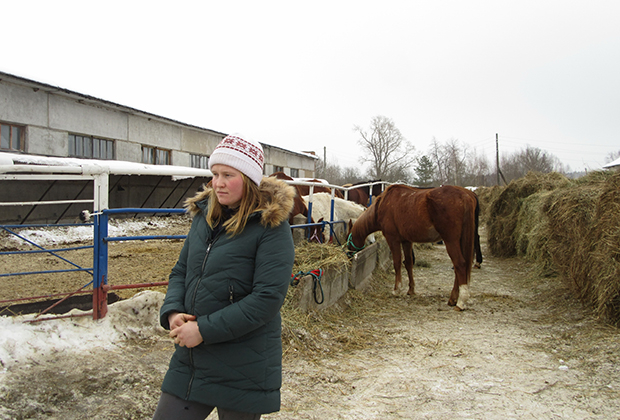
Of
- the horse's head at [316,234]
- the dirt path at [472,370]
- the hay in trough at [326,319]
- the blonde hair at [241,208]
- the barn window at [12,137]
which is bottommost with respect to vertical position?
the dirt path at [472,370]

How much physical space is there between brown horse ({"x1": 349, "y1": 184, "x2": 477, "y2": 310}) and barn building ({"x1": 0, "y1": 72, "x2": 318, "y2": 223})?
7.07 metres

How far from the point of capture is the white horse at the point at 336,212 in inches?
264

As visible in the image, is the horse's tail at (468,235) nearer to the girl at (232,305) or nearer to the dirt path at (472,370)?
the dirt path at (472,370)

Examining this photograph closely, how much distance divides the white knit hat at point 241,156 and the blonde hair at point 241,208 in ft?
0.11

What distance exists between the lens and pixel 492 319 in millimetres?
4613

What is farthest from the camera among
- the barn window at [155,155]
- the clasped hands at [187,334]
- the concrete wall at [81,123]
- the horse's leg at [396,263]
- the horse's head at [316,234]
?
the barn window at [155,155]

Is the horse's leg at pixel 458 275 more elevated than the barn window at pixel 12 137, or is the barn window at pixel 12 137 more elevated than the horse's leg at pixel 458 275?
the barn window at pixel 12 137

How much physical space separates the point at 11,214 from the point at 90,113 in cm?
411

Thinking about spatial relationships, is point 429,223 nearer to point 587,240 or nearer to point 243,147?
point 587,240

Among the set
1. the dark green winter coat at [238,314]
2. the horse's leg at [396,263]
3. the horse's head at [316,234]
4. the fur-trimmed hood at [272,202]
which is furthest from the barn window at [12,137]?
the dark green winter coat at [238,314]

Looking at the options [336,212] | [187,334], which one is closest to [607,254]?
[336,212]

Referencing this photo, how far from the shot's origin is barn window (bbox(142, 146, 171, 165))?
1356cm

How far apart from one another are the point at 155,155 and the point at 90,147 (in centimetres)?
269

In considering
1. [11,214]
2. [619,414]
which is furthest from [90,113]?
[619,414]
